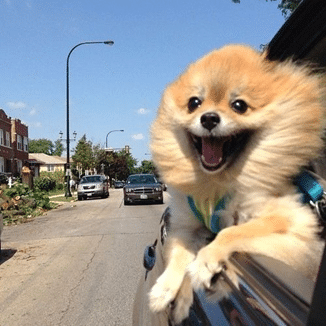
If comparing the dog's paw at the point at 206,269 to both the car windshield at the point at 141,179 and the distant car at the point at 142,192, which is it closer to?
the distant car at the point at 142,192

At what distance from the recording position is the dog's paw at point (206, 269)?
5.07ft

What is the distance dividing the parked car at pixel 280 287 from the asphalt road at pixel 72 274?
84cm

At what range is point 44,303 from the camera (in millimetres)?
5164

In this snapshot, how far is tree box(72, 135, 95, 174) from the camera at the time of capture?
6072 centimetres

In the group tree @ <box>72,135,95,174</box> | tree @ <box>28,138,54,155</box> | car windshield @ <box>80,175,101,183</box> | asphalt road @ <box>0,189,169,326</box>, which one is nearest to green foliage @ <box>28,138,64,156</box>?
tree @ <box>28,138,54,155</box>

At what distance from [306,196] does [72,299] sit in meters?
4.23

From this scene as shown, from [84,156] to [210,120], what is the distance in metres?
60.0

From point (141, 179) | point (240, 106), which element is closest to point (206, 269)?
point (240, 106)

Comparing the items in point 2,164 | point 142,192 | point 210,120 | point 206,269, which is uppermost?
point 2,164

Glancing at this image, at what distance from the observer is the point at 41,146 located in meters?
129

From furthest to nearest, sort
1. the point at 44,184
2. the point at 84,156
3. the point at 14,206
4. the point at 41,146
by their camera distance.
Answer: the point at 41,146, the point at 84,156, the point at 44,184, the point at 14,206

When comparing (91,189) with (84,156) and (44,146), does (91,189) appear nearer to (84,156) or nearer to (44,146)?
(84,156)

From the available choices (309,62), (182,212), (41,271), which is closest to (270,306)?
(182,212)

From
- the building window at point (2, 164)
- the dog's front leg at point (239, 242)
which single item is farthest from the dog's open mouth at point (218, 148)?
the building window at point (2, 164)
